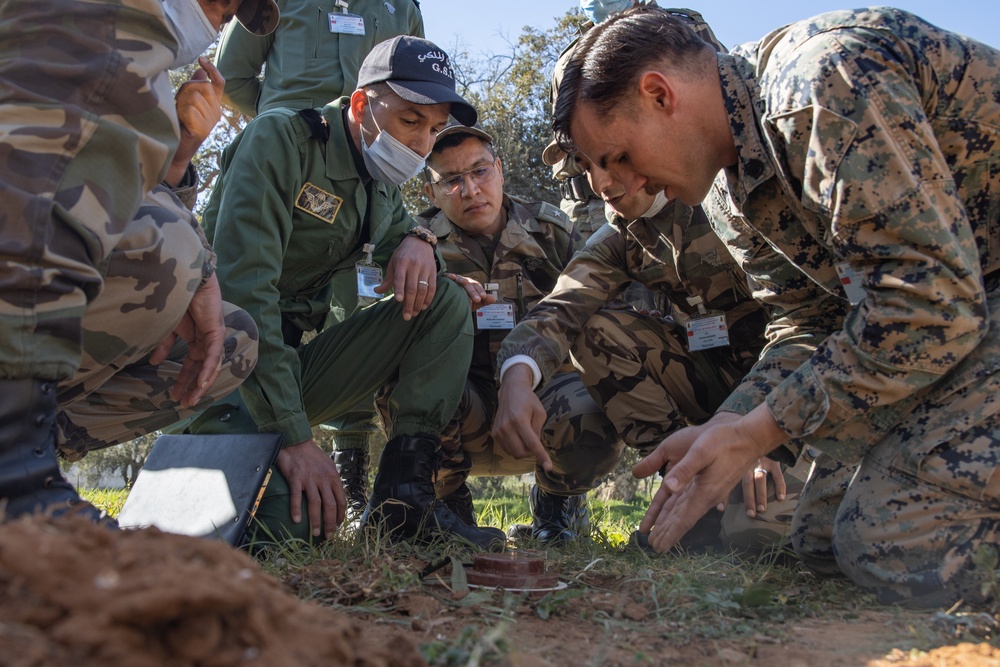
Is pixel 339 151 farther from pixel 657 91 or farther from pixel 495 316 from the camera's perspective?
pixel 657 91

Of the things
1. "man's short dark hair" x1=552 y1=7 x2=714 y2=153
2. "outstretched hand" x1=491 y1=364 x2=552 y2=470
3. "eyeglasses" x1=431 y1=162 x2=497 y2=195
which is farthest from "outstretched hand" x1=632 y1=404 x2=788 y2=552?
A: "eyeglasses" x1=431 y1=162 x2=497 y2=195

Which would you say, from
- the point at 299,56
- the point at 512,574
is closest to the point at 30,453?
the point at 512,574

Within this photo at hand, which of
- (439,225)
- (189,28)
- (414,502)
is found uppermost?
(189,28)

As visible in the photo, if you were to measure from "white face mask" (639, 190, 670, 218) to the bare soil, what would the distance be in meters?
2.05

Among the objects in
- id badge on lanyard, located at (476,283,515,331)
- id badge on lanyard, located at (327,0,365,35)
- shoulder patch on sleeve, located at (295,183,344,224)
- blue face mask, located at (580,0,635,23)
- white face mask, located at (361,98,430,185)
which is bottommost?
id badge on lanyard, located at (476,283,515,331)

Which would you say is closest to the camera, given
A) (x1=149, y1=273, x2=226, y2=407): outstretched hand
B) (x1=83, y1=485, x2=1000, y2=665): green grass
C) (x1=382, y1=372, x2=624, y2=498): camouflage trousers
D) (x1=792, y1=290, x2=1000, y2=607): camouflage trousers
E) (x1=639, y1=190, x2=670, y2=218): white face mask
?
(x1=83, y1=485, x2=1000, y2=665): green grass

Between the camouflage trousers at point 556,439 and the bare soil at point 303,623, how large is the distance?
6.44 ft

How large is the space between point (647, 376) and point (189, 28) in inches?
95.5

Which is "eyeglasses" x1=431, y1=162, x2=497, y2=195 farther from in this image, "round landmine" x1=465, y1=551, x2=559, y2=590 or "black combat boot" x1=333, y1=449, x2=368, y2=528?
"round landmine" x1=465, y1=551, x2=559, y2=590

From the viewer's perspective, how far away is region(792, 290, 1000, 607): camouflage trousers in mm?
2281

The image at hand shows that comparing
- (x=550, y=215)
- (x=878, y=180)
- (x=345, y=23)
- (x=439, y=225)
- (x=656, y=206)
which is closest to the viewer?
(x=878, y=180)

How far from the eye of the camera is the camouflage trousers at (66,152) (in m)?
1.86

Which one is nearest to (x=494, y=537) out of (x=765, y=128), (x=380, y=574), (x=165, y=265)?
(x=380, y=574)

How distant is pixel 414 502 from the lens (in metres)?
3.24
